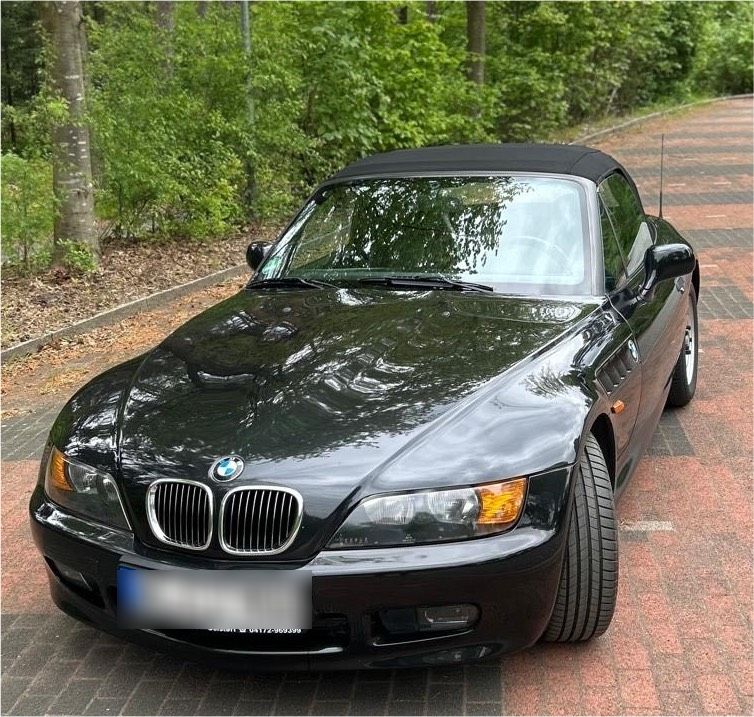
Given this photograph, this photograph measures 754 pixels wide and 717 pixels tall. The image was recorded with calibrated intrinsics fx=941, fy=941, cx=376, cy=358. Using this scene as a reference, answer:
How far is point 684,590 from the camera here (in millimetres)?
3549

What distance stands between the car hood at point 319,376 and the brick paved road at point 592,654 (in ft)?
2.61

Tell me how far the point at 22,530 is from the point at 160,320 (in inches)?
160

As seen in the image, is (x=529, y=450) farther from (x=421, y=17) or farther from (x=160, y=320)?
(x=421, y=17)

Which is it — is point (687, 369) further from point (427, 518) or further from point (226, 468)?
point (226, 468)

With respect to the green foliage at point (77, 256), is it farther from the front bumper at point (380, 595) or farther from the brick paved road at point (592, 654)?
the front bumper at point (380, 595)

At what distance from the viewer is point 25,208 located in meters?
8.93

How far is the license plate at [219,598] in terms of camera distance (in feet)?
8.65

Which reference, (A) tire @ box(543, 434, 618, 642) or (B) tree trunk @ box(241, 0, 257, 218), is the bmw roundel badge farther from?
(B) tree trunk @ box(241, 0, 257, 218)

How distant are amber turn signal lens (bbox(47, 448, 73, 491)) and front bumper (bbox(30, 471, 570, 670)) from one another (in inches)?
7.8

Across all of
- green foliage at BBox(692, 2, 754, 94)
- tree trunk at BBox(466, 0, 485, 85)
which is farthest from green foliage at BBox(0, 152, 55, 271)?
green foliage at BBox(692, 2, 754, 94)

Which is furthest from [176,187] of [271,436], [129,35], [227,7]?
[271,436]

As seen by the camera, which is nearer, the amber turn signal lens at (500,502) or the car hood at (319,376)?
the amber turn signal lens at (500,502)

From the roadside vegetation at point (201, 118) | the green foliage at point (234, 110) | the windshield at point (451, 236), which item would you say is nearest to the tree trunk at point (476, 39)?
the roadside vegetation at point (201, 118)

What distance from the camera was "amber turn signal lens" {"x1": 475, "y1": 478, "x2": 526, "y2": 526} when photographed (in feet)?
8.81
